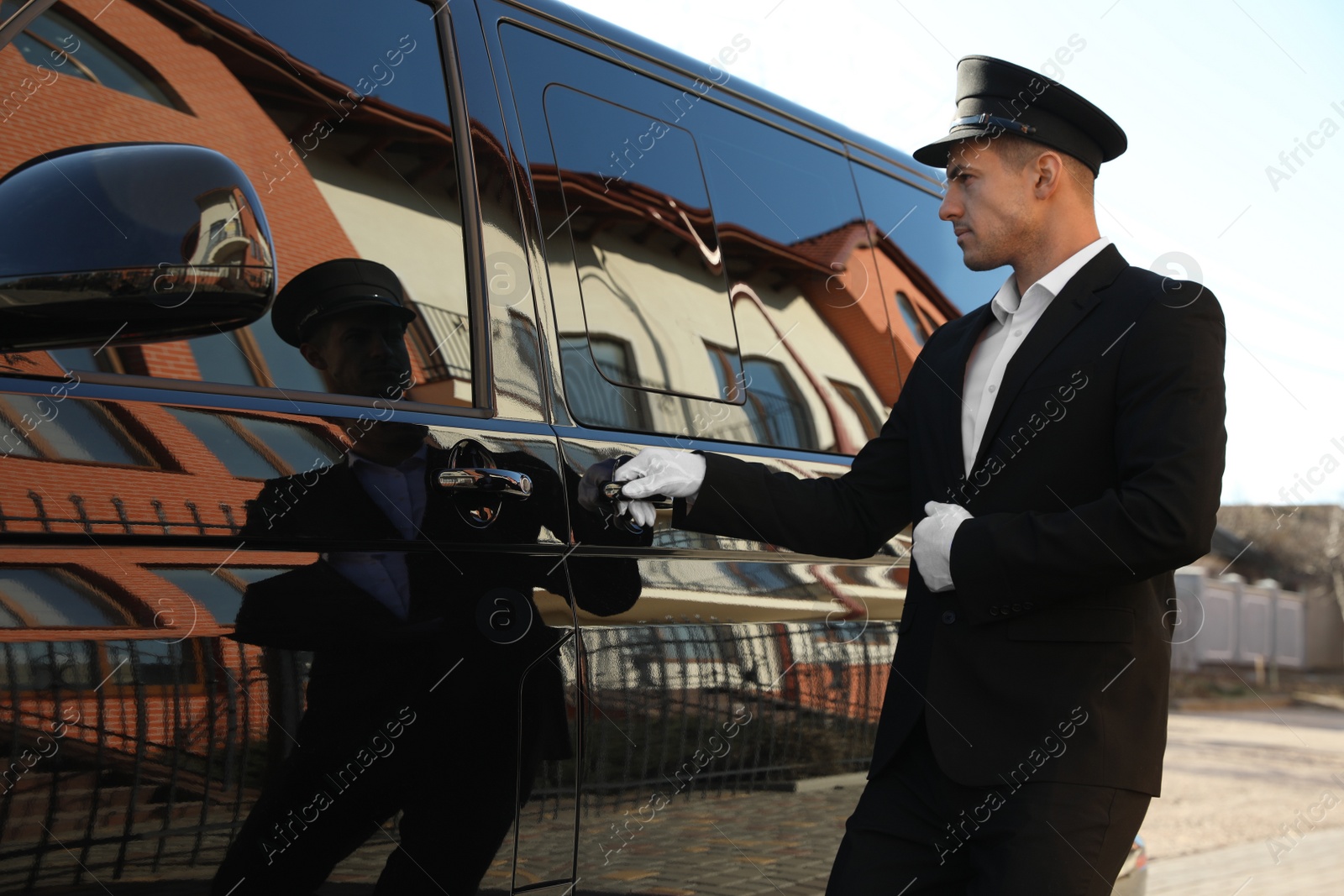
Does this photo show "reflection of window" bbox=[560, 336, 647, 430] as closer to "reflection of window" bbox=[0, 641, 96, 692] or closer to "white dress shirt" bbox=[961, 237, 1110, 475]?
"white dress shirt" bbox=[961, 237, 1110, 475]

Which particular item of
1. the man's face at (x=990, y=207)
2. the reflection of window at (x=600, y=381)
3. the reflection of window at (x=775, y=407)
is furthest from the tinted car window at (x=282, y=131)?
the man's face at (x=990, y=207)

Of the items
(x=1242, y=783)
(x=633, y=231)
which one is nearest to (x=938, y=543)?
(x=633, y=231)

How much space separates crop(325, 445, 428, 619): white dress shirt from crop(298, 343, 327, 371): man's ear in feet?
0.51

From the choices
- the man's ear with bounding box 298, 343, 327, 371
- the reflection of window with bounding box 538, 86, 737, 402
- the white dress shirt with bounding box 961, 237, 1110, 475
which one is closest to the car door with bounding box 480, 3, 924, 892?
the reflection of window with bounding box 538, 86, 737, 402

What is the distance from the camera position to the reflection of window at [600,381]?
2.24 metres

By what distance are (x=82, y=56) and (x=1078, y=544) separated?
1.52m

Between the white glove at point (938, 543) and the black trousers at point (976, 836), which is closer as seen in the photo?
the black trousers at point (976, 836)

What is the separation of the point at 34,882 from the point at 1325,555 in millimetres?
38611

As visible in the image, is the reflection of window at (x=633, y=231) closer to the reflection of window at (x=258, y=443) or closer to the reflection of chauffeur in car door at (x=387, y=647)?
the reflection of chauffeur in car door at (x=387, y=647)

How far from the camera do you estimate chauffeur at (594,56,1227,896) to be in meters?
1.76

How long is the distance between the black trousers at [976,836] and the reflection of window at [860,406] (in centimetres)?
111

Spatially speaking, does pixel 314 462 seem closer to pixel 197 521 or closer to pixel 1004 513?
pixel 197 521

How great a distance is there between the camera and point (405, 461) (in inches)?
75.5

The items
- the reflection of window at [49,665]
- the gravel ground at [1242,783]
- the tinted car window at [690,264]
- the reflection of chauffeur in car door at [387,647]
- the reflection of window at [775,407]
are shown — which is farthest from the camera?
the gravel ground at [1242,783]
